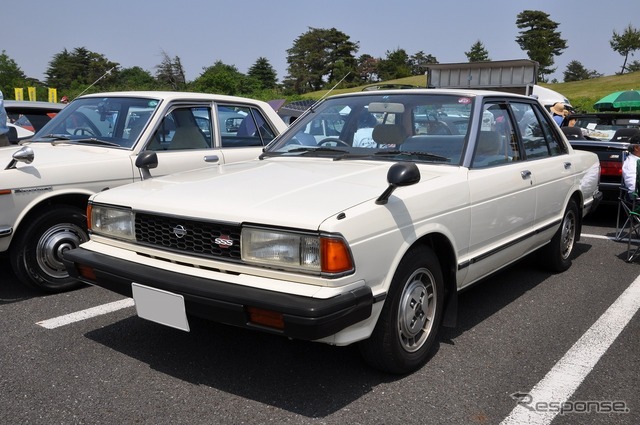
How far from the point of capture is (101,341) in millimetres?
3561

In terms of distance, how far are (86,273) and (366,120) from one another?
2.12m

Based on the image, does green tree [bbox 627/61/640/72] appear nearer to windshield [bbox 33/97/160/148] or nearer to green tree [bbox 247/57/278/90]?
green tree [bbox 247/57/278/90]

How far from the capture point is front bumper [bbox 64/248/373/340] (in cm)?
242

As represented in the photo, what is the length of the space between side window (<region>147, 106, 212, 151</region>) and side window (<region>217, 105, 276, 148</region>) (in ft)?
0.61

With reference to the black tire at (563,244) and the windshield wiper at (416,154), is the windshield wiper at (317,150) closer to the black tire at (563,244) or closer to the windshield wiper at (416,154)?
the windshield wiper at (416,154)

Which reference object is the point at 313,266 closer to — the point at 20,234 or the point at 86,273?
the point at 86,273

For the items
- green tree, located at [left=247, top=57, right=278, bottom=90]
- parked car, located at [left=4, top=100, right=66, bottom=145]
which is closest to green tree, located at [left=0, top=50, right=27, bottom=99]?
green tree, located at [left=247, top=57, right=278, bottom=90]

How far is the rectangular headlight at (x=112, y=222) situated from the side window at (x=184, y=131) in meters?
1.79

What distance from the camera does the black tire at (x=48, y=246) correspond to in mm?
4273

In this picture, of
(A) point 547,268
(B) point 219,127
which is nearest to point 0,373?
(B) point 219,127

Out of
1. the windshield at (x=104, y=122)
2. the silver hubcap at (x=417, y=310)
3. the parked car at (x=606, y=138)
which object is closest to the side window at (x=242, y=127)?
the windshield at (x=104, y=122)

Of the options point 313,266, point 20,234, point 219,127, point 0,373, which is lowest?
point 0,373

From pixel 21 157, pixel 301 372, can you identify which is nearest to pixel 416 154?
pixel 301 372

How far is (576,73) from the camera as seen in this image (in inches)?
4311
